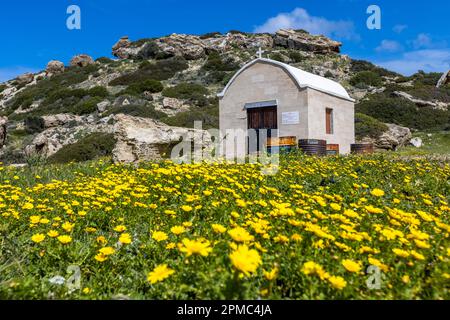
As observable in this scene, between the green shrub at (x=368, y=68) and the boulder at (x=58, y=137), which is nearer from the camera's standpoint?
the boulder at (x=58, y=137)

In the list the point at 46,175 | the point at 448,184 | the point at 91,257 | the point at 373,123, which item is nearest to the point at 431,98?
A: the point at 373,123

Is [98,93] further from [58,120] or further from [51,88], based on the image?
[51,88]

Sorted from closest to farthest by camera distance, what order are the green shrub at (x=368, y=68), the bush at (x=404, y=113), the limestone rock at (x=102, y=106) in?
1. the bush at (x=404, y=113)
2. the limestone rock at (x=102, y=106)
3. the green shrub at (x=368, y=68)

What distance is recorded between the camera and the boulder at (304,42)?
175ft

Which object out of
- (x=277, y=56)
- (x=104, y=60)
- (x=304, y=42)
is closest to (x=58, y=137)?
(x=277, y=56)

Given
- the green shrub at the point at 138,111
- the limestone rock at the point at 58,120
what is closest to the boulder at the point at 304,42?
the green shrub at the point at 138,111

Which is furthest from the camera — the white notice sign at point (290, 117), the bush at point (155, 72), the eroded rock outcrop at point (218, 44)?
the eroded rock outcrop at point (218, 44)

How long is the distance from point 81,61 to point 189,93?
99.5 ft

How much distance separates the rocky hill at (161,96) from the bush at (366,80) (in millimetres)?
115

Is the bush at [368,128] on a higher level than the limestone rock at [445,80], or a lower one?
lower

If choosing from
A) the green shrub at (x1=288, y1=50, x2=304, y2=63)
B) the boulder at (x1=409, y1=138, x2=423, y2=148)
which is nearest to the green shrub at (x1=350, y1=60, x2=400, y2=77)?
the green shrub at (x1=288, y1=50, x2=304, y2=63)

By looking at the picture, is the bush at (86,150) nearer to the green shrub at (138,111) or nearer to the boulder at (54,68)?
the green shrub at (138,111)

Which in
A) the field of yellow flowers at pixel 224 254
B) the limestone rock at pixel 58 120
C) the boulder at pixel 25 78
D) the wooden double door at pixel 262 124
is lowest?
the field of yellow flowers at pixel 224 254
